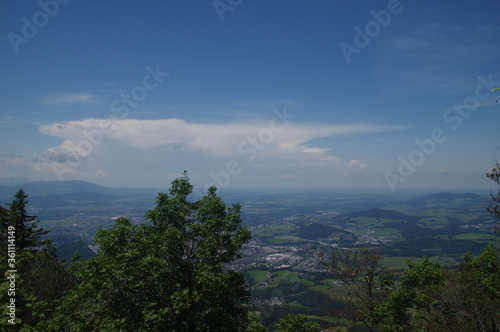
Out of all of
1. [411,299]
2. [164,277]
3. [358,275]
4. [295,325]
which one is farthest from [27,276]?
[411,299]

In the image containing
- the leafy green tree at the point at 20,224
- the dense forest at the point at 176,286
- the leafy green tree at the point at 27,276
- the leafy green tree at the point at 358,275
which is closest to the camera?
the leafy green tree at the point at 27,276

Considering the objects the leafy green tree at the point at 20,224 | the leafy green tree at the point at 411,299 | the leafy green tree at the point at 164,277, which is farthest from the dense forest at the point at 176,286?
the leafy green tree at the point at 20,224

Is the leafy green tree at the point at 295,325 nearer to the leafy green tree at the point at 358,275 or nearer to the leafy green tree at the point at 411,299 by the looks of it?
the leafy green tree at the point at 358,275

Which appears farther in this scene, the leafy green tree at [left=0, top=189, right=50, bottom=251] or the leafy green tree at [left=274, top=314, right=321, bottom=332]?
the leafy green tree at [left=0, top=189, right=50, bottom=251]

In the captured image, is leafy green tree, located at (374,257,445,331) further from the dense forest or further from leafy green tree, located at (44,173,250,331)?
leafy green tree, located at (44,173,250,331)

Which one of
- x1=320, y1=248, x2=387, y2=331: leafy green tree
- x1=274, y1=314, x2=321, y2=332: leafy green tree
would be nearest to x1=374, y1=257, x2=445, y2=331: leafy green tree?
x1=320, y1=248, x2=387, y2=331: leafy green tree

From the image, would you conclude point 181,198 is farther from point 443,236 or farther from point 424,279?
point 443,236

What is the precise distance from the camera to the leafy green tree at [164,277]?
37.5ft

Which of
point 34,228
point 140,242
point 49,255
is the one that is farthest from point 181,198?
point 34,228

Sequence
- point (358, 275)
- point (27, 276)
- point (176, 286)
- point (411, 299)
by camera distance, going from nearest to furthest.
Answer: point (176, 286)
point (27, 276)
point (358, 275)
point (411, 299)

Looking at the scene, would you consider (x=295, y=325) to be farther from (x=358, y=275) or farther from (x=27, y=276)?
(x=27, y=276)

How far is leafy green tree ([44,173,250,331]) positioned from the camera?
11430 mm

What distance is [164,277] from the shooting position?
12.7 metres

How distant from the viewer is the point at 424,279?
22.0 meters
